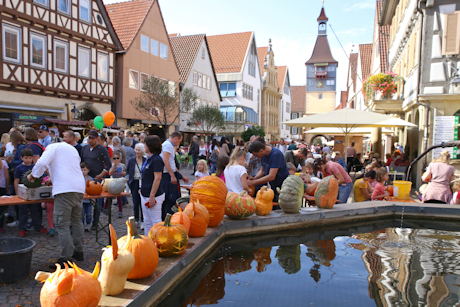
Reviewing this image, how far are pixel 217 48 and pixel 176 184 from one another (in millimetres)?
43840

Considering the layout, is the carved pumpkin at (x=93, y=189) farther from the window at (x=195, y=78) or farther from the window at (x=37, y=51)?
the window at (x=195, y=78)

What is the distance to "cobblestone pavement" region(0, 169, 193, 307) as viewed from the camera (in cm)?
377

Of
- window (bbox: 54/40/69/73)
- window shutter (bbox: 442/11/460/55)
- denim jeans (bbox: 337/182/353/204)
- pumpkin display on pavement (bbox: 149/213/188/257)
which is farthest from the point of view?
window (bbox: 54/40/69/73)

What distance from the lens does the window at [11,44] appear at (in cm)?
1543

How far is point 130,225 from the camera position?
3.37 meters

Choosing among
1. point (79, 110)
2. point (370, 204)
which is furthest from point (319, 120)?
point (79, 110)

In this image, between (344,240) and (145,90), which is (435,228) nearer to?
(344,240)

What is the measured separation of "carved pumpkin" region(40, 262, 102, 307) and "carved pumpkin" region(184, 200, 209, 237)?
1835mm

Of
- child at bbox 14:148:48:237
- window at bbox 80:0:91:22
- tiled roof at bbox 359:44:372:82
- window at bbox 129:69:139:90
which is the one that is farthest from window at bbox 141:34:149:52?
tiled roof at bbox 359:44:372:82

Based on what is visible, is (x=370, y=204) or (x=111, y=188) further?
(x=370, y=204)

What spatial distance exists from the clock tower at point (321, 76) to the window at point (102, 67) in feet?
176

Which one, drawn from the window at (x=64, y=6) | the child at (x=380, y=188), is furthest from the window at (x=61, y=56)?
the child at (x=380, y=188)

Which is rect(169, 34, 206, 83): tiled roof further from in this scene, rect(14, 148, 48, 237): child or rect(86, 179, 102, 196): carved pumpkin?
rect(86, 179, 102, 196): carved pumpkin

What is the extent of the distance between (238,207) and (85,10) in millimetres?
18384
